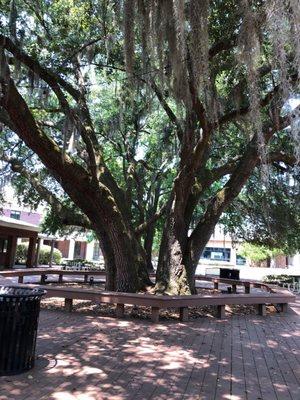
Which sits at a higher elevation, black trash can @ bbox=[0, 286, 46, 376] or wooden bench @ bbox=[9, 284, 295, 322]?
wooden bench @ bbox=[9, 284, 295, 322]

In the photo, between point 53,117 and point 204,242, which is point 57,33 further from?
point 204,242

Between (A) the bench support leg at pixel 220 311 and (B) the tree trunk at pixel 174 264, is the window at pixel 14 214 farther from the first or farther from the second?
(A) the bench support leg at pixel 220 311

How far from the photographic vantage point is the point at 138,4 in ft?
19.8

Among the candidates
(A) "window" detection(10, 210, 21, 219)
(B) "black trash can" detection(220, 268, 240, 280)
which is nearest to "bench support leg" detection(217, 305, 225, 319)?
(B) "black trash can" detection(220, 268, 240, 280)

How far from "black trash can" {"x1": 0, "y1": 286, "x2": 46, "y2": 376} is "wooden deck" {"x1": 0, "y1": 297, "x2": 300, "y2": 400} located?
0.16 meters

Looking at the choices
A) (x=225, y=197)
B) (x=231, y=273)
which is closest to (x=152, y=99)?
(x=225, y=197)

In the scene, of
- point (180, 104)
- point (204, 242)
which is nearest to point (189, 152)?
point (204, 242)

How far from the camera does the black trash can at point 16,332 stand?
490 centimetres

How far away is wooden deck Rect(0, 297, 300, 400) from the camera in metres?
4.66

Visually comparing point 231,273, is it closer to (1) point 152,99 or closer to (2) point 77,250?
(1) point 152,99

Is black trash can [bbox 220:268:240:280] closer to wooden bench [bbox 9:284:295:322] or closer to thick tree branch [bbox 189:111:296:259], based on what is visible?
thick tree branch [bbox 189:111:296:259]

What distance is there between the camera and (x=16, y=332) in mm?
4945

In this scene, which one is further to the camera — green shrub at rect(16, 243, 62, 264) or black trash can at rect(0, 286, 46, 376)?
green shrub at rect(16, 243, 62, 264)

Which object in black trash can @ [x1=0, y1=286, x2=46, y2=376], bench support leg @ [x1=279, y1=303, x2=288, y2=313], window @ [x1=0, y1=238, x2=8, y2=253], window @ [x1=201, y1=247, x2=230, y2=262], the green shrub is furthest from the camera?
window @ [x1=201, y1=247, x2=230, y2=262]
